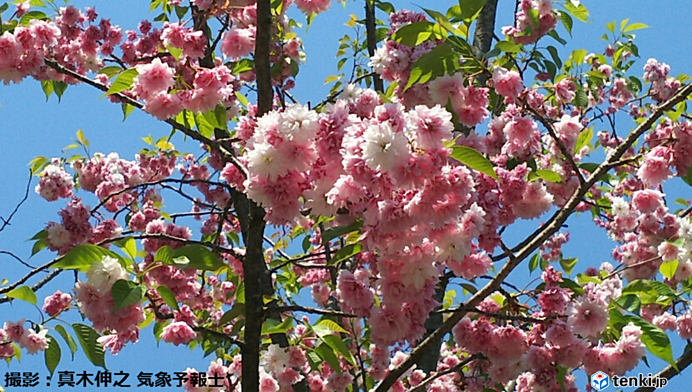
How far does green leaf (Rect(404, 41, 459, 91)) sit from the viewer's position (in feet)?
5.59

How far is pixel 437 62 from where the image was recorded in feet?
5.64

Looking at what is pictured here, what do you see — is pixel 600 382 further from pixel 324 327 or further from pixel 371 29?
pixel 371 29

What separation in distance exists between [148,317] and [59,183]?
2.22 m

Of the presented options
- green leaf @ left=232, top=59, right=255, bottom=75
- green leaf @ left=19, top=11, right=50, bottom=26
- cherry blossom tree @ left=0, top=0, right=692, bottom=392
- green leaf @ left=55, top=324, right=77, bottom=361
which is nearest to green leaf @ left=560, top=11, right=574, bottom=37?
cherry blossom tree @ left=0, top=0, right=692, bottom=392

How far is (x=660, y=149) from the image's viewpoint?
200 centimetres

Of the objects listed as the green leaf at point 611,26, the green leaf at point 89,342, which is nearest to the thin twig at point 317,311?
the green leaf at point 89,342

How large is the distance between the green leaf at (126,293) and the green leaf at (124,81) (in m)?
0.58

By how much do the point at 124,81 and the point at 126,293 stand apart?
0.67 meters

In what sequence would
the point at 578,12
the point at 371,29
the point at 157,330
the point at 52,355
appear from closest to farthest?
the point at 52,355, the point at 578,12, the point at 157,330, the point at 371,29

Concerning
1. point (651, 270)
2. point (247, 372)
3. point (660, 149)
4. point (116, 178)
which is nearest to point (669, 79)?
point (651, 270)

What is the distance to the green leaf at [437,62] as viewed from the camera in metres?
1.71

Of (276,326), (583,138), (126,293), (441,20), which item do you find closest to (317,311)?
(276,326)

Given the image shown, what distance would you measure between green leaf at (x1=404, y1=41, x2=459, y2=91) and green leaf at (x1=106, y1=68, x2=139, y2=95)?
84 centimetres

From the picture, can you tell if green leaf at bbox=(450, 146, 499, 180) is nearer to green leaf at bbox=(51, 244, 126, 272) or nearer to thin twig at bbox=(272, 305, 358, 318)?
thin twig at bbox=(272, 305, 358, 318)
